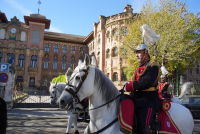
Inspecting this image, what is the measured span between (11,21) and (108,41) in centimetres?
2733

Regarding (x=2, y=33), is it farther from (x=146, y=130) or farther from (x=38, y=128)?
(x=146, y=130)

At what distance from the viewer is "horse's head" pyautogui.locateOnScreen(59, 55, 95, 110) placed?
2336mm

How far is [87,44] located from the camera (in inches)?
1901

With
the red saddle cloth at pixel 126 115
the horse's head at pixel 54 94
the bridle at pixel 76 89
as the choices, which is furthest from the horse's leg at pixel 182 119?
the horse's head at pixel 54 94

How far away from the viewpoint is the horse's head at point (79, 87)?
2336 mm

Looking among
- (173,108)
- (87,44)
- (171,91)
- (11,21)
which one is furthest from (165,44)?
(11,21)

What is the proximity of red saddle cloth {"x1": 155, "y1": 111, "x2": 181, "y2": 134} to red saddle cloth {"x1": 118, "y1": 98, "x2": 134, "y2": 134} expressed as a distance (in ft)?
2.37

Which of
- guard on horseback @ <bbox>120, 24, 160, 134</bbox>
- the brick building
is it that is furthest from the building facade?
guard on horseback @ <bbox>120, 24, 160, 134</bbox>

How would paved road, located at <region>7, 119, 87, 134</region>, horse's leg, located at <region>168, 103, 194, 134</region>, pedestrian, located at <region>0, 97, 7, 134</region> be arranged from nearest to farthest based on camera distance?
horse's leg, located at <region>168, 103, 194, 134</region> → pedestrian, located at <region>0, 97, 7, 134</region> → paved road, located at <region>7, 119, 87, 134</region>

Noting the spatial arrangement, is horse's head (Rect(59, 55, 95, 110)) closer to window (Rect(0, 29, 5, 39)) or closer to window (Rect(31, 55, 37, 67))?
window (Rect(31, 55, 37, 67))

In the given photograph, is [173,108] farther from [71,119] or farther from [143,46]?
[71,119]

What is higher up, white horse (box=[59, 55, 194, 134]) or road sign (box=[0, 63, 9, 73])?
road sign (box=[0, 63, 9, 73])

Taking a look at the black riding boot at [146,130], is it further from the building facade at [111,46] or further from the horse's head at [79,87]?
the building facade at [111,46]

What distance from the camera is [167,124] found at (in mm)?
2746
